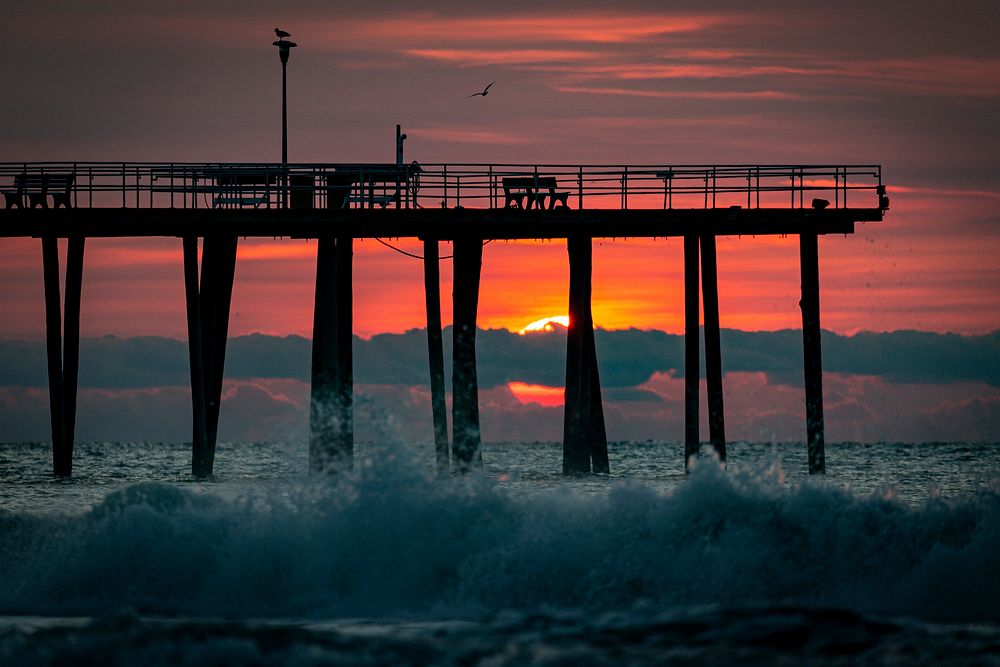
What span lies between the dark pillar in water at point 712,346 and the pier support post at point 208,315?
29.6ft

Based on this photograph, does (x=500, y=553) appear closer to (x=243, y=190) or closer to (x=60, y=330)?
(x=243, y=190)

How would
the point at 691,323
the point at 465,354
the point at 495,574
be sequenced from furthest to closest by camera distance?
the point at 691,323 < the point at 465,354 < the point at 495,574

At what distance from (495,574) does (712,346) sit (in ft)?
38.2

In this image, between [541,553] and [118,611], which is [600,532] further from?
[118,611]

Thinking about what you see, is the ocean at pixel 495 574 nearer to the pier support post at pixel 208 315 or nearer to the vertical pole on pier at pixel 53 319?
the pier support post at pixel 208 315

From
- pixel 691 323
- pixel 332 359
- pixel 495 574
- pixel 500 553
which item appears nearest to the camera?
pixel 495 574

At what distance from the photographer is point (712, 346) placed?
86.5 feet

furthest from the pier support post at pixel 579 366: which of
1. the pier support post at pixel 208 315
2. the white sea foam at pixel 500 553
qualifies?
the white sea foam at pixel 500 553

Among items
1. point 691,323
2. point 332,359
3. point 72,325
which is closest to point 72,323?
point 72,325

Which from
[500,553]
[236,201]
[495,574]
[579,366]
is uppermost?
[236,201]

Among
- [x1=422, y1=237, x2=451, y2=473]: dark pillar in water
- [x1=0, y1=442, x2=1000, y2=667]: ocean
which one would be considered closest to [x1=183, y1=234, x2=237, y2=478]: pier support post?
[x1=422, y1=237, x2=451, y2=473]: dark pillar in water

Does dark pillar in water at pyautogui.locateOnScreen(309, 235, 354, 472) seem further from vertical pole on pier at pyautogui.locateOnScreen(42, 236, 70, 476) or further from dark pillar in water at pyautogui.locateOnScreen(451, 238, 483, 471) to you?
vertical pole on pier at pyautogui.locateOnScreen(42, 236, 70, 476)

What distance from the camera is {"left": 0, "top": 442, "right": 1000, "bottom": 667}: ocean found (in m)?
12.4

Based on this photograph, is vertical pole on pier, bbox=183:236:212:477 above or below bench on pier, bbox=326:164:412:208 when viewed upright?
below
